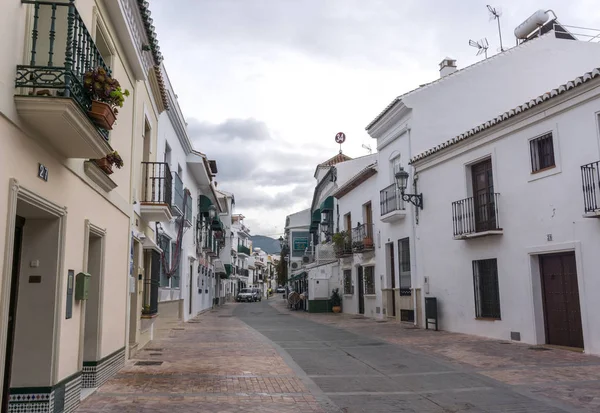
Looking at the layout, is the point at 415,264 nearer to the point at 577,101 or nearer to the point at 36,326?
the point at 577,101

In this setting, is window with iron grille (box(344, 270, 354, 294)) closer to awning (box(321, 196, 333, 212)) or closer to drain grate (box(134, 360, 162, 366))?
awning (box(321, 196, 333, 212))

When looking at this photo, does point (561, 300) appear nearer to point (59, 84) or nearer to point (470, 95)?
point (470, 95)

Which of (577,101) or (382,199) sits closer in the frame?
(577,101)

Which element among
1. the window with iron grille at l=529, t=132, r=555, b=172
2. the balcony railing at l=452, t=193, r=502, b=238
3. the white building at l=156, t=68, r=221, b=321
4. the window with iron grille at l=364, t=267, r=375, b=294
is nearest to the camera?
the window with iron grille at l=529, t=132, r=555, b=172

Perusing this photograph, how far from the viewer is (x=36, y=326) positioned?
17.8 feet

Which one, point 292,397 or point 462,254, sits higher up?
point 462,254

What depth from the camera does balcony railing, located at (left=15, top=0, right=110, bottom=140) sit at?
468cm

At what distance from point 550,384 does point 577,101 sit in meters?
5.88

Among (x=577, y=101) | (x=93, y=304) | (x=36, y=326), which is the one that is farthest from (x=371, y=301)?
(x=36, y=326)

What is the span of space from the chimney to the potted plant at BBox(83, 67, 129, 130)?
17.0 m

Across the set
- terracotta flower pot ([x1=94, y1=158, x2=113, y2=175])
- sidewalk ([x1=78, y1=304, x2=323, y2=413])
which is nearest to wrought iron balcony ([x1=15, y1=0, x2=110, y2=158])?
terracotta flower pot ([x1=94, y1=158, x2=113, y2=175])

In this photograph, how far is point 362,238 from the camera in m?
23.5

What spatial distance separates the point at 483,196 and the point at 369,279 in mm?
9755

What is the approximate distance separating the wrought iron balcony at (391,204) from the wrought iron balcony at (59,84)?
542 inches
